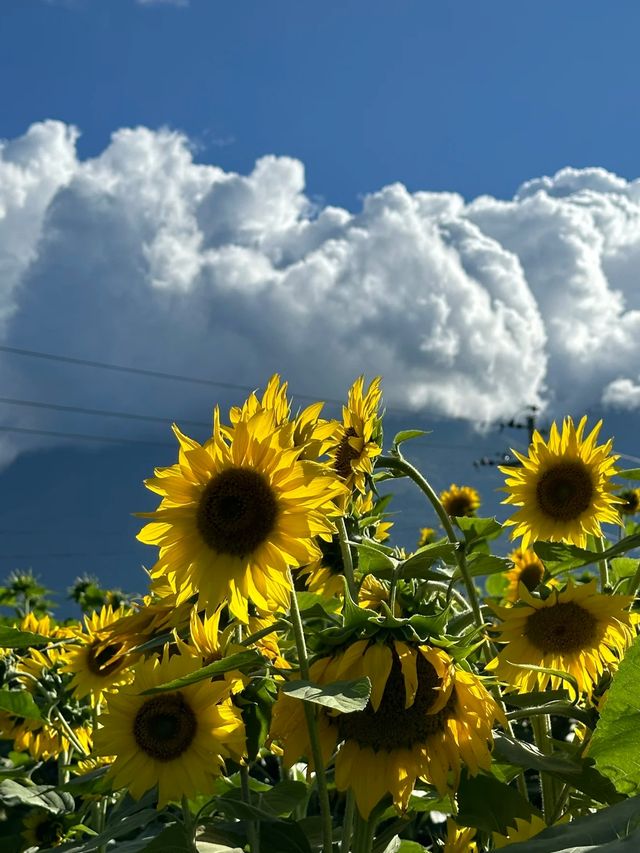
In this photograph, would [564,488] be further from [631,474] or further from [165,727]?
[165,727]

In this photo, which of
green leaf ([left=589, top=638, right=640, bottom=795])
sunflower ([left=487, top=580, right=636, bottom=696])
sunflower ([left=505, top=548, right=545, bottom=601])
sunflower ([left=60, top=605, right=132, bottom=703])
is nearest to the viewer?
green leaf ([left=589, top=638, right=640, bottom=795])

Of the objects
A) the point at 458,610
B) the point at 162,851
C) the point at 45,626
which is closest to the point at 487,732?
the point at 162,851

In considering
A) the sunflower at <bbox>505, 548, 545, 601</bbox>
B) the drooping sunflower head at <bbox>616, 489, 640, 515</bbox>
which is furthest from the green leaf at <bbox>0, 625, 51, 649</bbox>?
the drooping sunflower head at <bbox>616, 489, 640, 515</bbox>

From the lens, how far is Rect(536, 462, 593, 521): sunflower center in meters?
2.29

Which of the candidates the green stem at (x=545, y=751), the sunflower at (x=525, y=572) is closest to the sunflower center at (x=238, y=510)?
the green stem at (x=545, y=751)

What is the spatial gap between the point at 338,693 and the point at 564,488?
1.46m

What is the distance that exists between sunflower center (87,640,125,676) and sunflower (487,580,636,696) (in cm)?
69

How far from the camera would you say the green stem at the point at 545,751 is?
135 centimetres

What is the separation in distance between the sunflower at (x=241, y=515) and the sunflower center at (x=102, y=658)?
19.4 inches

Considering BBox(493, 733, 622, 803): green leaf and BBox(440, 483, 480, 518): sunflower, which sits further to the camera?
BBox(440, 483, 480, 518): sunflower

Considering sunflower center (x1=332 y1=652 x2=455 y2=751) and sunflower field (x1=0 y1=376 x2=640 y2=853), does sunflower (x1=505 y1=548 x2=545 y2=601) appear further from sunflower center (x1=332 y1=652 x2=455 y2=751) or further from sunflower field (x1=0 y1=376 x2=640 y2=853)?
sunflower center (x1=332 y1=652 x2=455 y2=751)

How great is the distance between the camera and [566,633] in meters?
1.70

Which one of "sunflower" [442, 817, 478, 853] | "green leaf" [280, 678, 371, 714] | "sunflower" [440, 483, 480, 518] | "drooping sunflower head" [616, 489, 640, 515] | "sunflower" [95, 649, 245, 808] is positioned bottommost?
"sunflower" [442, 817, 478, 853]

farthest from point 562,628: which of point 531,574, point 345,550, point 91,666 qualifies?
point 531,574
